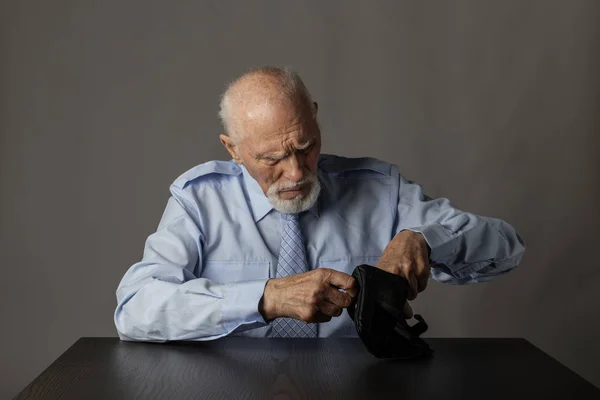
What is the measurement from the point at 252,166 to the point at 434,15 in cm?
172

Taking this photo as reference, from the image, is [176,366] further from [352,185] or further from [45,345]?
[45,345]

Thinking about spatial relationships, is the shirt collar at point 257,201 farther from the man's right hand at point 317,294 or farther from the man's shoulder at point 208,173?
the man's right hand at point 317,294

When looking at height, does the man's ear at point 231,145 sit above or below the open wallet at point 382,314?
above

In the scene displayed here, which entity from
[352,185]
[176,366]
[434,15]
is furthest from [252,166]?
[434,15]

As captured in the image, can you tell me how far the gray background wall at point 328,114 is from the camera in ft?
11.8

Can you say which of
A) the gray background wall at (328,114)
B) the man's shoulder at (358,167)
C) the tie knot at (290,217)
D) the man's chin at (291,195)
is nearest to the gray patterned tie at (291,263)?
the tie knot at (290,217)

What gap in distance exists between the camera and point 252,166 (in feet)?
7.38

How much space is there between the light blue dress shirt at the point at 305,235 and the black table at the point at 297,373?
0.63 ft

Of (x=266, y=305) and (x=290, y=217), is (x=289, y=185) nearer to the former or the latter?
(x=290, y=217)

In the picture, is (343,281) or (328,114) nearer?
(343,281)

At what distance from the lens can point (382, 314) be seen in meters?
1.71

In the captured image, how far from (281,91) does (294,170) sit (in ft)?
0.69

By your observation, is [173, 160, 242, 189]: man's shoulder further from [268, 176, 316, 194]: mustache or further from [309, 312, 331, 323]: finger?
[309, 312, 331, 323]: finger

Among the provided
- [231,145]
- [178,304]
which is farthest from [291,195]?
[178,304]
